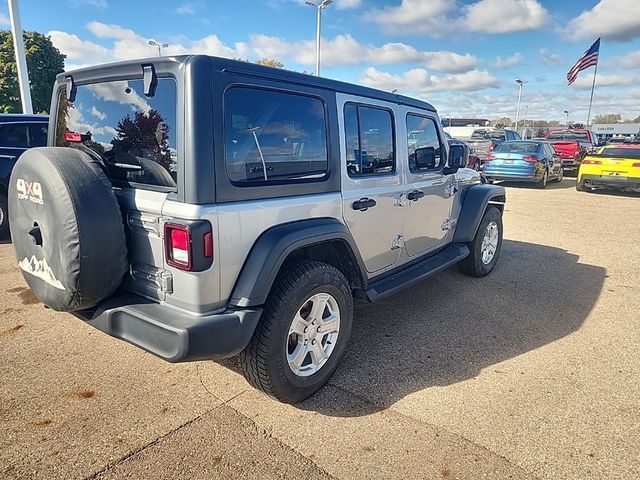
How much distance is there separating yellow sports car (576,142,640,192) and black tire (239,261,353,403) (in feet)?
41.1

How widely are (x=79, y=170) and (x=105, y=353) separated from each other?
5.28ft

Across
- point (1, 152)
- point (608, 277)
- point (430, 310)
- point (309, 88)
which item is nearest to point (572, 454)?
point (430, 310)

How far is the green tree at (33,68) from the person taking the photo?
995 inches

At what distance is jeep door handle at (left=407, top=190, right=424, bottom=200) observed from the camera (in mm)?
3814

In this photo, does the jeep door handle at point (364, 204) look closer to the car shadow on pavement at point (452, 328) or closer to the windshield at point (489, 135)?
the car shadow on pavement at point (452, 328)

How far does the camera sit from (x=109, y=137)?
108 inches

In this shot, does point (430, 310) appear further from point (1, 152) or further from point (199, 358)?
point (1, 152)

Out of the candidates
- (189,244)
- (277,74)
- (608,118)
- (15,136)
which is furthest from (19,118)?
(608,118)

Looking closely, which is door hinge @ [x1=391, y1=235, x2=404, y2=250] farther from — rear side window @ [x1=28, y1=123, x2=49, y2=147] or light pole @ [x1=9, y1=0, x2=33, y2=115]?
light pole @ [x1=9, y1=0, x2=33, y2=115]

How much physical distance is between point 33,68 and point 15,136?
1060 inches

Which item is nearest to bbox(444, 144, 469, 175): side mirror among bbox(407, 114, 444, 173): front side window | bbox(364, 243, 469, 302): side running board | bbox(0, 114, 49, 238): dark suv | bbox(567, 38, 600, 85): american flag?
bbox(407, 114, 444, 173): front side window

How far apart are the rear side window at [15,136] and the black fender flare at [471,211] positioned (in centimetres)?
639

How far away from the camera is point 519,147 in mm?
14258

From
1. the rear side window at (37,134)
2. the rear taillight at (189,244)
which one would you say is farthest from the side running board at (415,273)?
the rear side window at (37,134)
